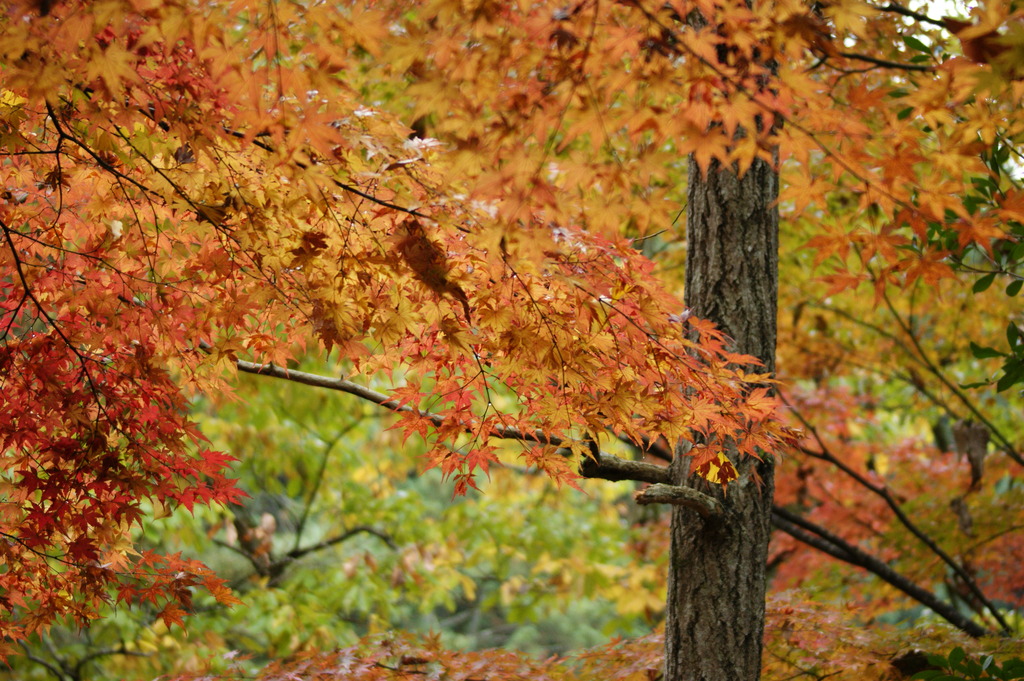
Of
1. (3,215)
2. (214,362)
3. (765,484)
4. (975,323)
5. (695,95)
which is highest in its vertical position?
(975,323)

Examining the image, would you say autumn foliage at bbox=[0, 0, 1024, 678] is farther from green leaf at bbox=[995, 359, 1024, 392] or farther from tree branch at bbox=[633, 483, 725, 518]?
tree branch at bbox=[633, 483, 725, 518]

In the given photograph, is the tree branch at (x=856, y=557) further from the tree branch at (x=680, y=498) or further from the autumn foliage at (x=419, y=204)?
the autumn foliage at (x=419, y=204)

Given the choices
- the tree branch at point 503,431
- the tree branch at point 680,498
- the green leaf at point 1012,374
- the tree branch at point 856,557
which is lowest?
the tree branch at point 856,557

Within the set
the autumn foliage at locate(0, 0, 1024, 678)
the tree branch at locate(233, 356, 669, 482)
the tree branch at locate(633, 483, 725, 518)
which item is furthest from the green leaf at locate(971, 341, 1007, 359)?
the tree branch at locate(233, 356, 669, 482)

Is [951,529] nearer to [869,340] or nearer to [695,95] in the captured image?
[869,340]

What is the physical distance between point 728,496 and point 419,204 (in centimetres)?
156

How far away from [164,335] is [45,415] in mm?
409

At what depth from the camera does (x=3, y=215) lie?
2475mm

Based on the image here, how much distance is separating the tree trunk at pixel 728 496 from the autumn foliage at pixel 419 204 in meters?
0.19

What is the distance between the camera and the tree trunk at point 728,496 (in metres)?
2.77

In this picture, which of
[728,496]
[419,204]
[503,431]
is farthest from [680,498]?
[419,204]

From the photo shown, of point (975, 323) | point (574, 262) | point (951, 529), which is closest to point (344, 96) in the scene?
point (574, 262)

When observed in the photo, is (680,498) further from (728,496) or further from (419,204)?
(419,204)

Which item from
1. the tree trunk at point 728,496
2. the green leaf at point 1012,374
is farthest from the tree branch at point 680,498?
the green leaf at point 1012,374
